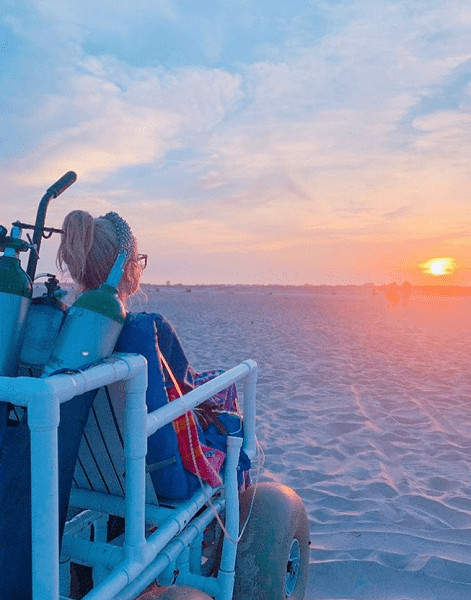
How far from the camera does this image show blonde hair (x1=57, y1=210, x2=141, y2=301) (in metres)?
1.85

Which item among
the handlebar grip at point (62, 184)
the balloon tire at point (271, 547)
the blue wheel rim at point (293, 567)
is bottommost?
the blue wheel rim at point (293, 567)

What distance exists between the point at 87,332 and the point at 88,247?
0.54 meters

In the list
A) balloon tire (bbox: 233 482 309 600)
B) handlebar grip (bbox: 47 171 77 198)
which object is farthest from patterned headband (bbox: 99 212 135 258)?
balloon tire (bbox: 233 482 309 600)

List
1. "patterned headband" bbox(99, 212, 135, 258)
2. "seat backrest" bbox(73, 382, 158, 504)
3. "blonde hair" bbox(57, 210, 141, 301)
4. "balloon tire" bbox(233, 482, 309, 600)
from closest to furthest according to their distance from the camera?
"seat backrest" bbox(73, 382, 158, 504) → "blonde hair" bbox(57, 210, 141, 301) → "patterned headband" bbox(99, 212, 135, 258) → "balloon tire" bbox(233, 482, 309, 600)

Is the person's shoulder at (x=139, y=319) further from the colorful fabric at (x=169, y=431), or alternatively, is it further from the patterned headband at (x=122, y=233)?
the patterned headband at (x=122, y=233)

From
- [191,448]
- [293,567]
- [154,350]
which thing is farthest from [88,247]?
[293,567]

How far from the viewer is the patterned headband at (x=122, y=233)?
1979 millimetres

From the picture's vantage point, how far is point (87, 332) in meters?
1.43

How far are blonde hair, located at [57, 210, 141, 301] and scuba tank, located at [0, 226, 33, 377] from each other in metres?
0.40

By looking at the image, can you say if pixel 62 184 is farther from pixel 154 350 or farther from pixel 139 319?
pixel 154 350

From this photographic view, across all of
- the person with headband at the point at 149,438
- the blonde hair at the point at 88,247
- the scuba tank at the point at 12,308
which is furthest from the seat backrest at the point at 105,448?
the blonde hair at the point at 88,247

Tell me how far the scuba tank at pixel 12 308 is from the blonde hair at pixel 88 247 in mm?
398

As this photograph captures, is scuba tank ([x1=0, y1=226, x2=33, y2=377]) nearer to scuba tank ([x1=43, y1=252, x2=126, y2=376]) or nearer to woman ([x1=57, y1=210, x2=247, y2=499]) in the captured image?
scuba tank ([x1=43, y1=252, x2=126, y2=376])

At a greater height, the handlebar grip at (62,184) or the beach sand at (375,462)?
the handlebar grip at (62,184)
